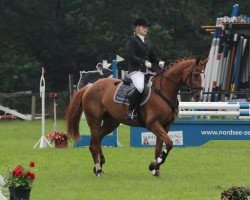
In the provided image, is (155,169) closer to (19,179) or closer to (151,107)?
(151,107)

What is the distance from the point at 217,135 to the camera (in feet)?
64.2

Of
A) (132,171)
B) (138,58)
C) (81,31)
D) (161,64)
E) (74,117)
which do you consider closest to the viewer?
(138,58)

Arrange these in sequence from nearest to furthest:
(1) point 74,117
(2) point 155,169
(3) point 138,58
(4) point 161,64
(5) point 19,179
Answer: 1. (5) point 19,179
2. (2) point 155,169
3. (3) point 138,58
4. (4) point 161,64
5. (1) point 74,117

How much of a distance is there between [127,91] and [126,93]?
0.12 ft

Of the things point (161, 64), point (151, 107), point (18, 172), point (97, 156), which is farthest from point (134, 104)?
point (18, 172)

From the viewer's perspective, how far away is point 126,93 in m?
14.2

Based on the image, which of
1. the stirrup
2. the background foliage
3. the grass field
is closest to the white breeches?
the stirrup

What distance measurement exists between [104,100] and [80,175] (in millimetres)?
1447

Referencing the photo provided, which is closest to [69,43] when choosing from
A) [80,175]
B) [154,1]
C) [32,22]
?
[32,22]

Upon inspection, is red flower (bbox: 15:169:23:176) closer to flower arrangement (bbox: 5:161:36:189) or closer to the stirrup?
flower arrangement (bbox: 5:161:36:189)

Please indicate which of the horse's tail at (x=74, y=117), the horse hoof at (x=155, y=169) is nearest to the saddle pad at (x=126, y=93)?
the horse's tail at (x=74, y=117)

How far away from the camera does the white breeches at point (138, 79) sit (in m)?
13.9

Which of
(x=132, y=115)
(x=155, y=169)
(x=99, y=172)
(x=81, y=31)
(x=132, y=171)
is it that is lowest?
(x=81, y=31)

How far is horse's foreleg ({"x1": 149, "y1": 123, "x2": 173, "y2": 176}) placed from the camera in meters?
13.3
